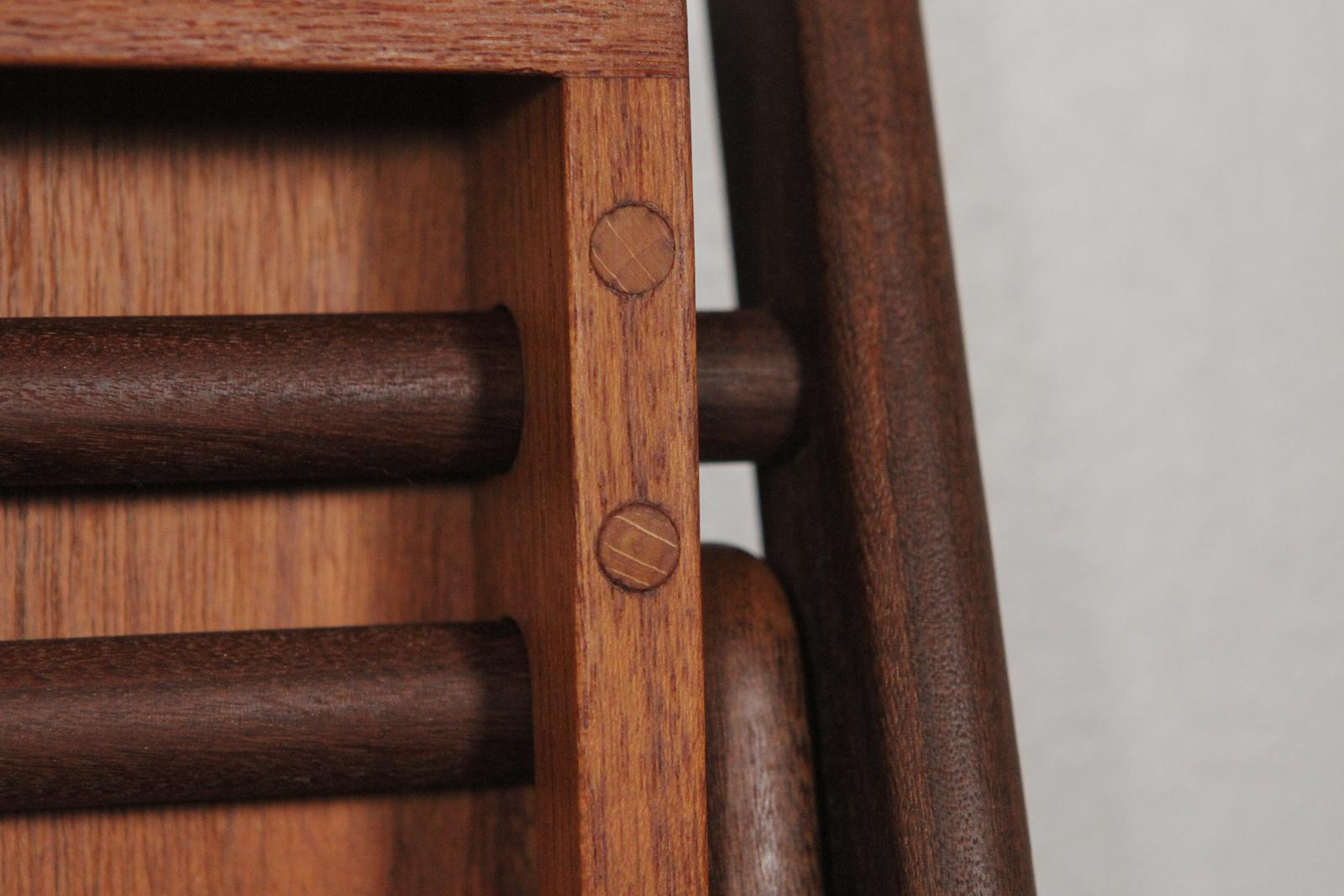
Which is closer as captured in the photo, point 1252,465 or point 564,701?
point 564,701

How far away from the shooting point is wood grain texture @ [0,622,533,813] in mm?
380

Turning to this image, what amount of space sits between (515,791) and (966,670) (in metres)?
0.15

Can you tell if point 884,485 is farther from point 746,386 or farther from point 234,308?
point 234,308

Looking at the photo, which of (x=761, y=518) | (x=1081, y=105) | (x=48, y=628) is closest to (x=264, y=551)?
(x=48, y=628)

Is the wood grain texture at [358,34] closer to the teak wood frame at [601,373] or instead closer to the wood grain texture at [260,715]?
the teak wood frame at [601,373]

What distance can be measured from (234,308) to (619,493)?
166 millimetres

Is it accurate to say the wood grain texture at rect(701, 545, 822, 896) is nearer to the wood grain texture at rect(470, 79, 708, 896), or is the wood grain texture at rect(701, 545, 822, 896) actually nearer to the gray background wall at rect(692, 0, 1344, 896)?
the wood grain texture at rect(470, 79, 708, 896)

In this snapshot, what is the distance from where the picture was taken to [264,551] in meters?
0.45

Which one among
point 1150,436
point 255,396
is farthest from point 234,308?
point 1150,436

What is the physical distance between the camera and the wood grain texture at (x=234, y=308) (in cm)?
44

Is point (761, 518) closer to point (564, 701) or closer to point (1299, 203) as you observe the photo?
point (564, 701)

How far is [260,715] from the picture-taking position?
15.3 inches

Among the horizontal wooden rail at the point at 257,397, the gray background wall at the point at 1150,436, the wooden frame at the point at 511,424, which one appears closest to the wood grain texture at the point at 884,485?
the wooden frame at the point at 511,424

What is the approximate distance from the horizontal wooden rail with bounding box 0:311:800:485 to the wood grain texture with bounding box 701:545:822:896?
9 cm
